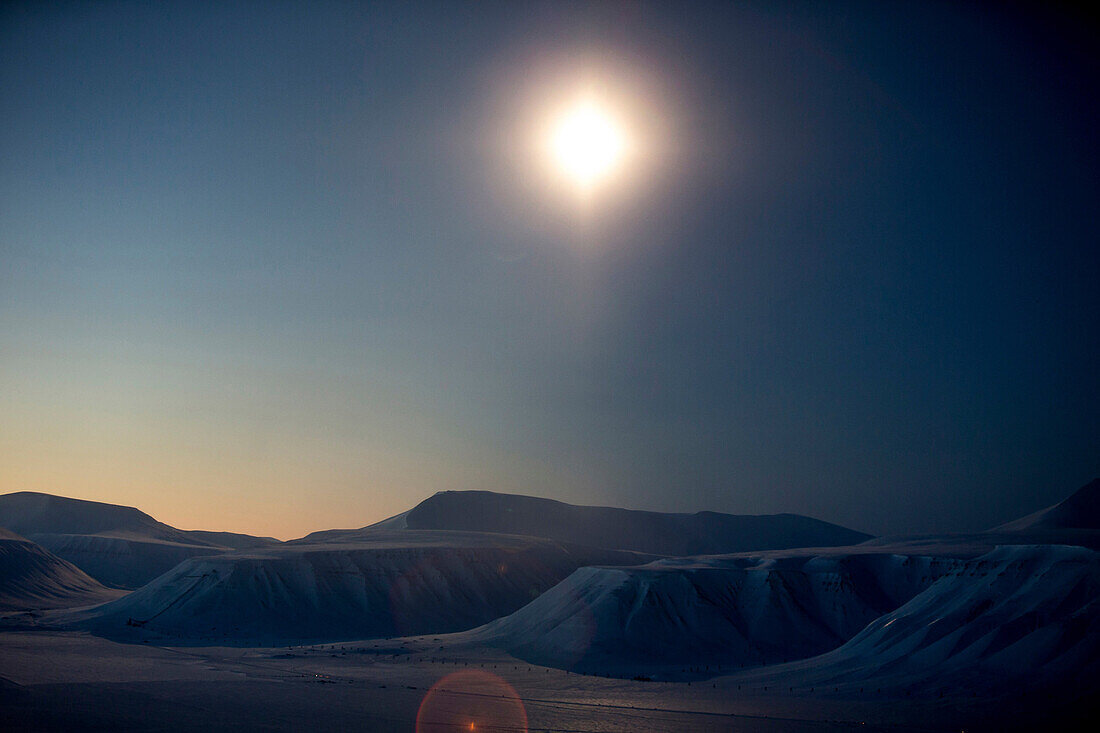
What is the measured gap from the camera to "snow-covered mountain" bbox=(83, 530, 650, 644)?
347 feet

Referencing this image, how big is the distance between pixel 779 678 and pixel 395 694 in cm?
2760

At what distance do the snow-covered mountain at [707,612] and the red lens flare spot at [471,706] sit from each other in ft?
45.1

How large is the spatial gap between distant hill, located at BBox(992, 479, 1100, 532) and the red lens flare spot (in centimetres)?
11737

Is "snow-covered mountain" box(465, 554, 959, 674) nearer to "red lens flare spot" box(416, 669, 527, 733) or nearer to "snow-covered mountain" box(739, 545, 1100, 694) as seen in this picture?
"snow-covered mountain" box(739, 545, 1100, 694)

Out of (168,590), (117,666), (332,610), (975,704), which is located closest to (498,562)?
(332,610)

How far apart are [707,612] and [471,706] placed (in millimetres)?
40789

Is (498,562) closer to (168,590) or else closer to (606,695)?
(168,590)

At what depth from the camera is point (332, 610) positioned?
112 metres

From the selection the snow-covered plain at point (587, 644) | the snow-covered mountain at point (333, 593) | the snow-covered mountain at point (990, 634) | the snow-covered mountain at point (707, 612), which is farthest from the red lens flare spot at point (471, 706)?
the snow-covered mountain at point (333, 593)

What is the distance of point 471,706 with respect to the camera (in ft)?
160

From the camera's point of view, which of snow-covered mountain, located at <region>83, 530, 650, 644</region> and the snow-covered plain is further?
snow-covered mountain, located at <region>83, 530, 650, 644</region>

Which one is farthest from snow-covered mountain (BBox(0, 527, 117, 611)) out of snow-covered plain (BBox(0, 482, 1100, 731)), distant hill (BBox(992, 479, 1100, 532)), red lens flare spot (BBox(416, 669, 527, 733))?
distant hill (BBox(992, 479, 1100, 532))

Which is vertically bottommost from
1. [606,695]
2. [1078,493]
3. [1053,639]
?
[606,695]

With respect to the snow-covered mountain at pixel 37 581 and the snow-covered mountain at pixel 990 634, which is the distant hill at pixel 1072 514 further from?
the snow-covered mountain at pixel 37 581
